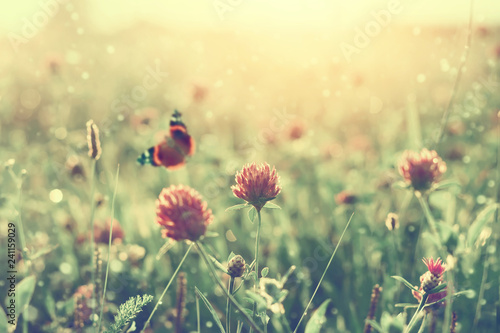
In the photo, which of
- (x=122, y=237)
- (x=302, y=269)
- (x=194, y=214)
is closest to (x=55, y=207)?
(x=122, y=237)

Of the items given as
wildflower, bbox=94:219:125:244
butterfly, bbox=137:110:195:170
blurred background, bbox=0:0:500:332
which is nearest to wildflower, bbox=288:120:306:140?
blurred background, bbox=0:0:500:332

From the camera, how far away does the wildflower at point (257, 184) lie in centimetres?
90

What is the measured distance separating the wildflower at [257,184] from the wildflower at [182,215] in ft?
0.36

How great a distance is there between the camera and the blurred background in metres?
1.55

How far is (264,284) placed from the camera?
2.64 feet

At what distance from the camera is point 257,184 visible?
2.97ft

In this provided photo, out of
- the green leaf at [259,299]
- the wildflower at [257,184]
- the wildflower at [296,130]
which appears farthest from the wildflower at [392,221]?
the wildflower at [296,130]

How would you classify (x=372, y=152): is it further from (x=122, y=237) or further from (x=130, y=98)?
(x=130, y=98)

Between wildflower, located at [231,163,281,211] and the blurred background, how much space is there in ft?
1.35

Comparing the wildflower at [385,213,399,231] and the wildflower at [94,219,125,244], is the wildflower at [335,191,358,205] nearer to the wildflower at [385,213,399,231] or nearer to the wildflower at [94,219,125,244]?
the wildflower at [385,213,399,231]

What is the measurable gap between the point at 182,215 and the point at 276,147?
1.59 metres

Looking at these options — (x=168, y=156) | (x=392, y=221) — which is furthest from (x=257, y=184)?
(x=168, y=156)

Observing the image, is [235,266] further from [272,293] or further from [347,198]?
[347,198]

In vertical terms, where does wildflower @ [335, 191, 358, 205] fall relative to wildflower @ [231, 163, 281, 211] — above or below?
below
